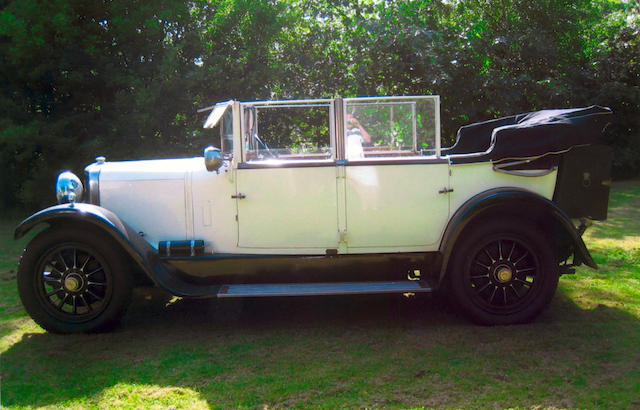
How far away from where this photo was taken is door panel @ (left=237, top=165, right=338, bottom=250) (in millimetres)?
4387

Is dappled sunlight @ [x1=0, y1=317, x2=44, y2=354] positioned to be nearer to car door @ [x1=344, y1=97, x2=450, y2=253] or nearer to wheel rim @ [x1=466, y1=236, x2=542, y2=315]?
car door @ [x1=344, y1=97, x2=450, y2=253]

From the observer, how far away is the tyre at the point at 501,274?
4297mm

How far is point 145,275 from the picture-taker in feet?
14.7

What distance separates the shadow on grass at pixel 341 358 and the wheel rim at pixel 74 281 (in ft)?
0.71

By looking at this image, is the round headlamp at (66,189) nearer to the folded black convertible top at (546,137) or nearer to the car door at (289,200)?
the car door at (289,200)

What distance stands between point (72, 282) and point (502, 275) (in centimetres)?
337

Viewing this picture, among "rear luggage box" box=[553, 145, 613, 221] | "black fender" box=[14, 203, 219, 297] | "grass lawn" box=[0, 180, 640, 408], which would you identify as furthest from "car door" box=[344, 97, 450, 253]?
"black fender" box=[14, 203, 219, 297]

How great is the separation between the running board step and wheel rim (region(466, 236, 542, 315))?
1.46ft

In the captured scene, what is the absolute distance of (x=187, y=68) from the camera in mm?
10812

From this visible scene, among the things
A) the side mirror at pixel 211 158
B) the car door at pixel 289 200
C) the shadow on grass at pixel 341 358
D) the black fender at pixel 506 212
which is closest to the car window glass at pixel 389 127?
the car door at pixel 289 200

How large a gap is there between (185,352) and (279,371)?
81 centimetres

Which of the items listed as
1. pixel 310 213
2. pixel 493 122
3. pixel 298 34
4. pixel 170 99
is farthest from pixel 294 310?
pixel 298 34

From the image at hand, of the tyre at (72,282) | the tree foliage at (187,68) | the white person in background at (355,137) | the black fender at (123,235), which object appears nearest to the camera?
the black fender at (123,235)

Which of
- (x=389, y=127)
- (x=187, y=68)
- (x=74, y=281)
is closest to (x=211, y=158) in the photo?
(x=74, y=281)
